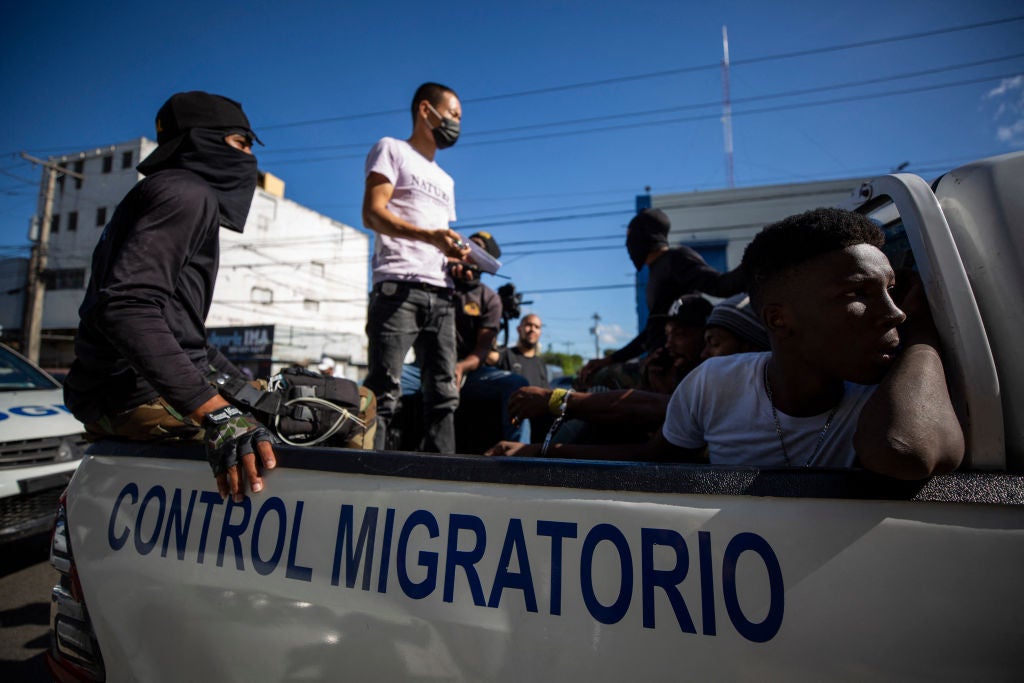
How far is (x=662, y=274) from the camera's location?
321cm

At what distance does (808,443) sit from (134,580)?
5.38 feet

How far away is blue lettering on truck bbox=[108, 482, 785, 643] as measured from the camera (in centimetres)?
79

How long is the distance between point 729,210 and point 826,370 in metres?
13.3

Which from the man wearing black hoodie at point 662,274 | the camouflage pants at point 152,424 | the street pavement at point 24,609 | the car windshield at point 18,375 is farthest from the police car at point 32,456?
the man wearing black hoodie at point 662,274

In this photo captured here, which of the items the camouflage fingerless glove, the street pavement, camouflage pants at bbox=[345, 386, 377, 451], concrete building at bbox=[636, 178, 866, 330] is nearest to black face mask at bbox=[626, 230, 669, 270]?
camouflage pants at bbox=[345, 386, 377, 451]

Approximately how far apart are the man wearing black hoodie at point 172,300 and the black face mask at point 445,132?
1.01 metres

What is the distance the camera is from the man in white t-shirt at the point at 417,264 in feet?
8.15

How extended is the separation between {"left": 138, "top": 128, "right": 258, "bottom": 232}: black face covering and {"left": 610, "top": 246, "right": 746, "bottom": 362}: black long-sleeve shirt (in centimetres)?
238

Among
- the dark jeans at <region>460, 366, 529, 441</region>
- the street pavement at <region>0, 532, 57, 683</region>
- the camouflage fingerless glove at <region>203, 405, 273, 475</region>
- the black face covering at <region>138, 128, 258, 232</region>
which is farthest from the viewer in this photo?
the dark jeans at <region>460, 366, 529, 441</region>

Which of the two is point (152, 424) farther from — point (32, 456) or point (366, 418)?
point (32, 456)

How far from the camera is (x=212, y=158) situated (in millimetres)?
1961

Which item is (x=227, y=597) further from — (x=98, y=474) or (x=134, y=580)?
(x=98, y=474)

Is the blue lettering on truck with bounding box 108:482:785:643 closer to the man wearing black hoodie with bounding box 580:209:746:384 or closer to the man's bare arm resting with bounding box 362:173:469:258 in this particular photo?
the man's bare arm resting with bounding box 362:173:469:258

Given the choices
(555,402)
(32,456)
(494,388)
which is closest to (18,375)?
(32,456)
